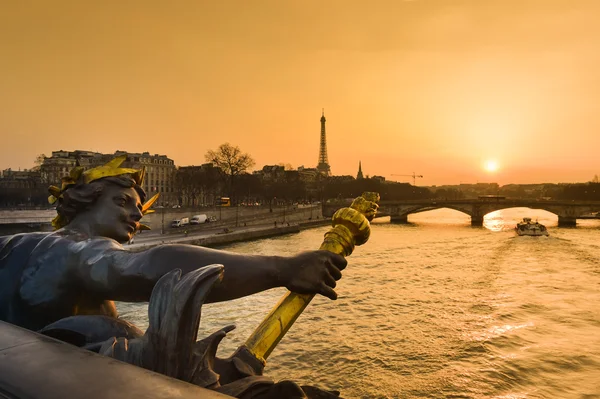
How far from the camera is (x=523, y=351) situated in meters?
10.2

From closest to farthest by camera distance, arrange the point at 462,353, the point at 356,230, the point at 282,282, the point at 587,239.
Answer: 1. the point at 282,282
2. the point at 356,230
3. the point at 462,353
4. the point at 587,239

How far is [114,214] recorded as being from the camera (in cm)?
197

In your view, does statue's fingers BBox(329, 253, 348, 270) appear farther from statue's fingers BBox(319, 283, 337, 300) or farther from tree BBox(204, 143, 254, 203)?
tree BBox(204, 143, 254, 203)

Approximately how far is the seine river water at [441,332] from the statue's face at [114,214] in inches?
263

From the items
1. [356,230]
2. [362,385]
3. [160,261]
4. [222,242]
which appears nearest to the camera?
[160,261]

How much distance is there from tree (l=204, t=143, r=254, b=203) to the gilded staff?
48.6 m

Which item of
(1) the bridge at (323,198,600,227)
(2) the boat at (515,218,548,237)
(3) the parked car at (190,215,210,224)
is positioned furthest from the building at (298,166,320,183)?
(2) the boat at (515,218,548,237)

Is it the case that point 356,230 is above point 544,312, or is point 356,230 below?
above

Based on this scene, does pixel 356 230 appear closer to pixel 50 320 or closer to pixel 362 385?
pixel 50 320

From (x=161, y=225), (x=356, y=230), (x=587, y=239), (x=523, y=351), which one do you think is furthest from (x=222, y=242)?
(x=356, y=230)

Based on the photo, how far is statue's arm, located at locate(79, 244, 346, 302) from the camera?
52.8 inches

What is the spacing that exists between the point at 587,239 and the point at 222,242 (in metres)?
27.1

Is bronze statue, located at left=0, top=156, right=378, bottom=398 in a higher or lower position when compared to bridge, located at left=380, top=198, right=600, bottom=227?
higher

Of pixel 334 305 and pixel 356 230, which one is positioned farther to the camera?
pixel 334 305
